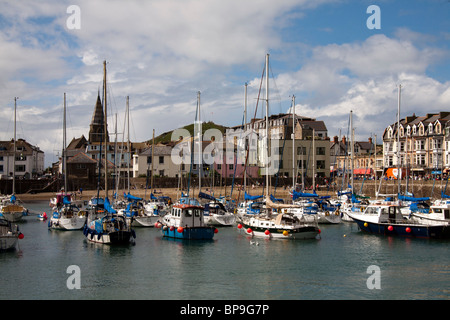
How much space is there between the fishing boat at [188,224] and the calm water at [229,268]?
117 centimetres

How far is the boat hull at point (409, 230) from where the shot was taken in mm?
42500

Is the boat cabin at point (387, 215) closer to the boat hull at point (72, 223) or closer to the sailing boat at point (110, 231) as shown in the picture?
the sailing boat at point (110, 231)

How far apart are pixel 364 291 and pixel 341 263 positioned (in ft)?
22.9

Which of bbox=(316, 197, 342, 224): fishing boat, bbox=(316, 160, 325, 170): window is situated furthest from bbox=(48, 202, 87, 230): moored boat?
bbox=(316, 160, 325, 170): window

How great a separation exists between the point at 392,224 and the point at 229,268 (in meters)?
19.5

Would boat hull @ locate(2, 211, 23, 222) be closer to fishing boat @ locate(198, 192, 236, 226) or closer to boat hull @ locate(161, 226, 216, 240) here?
fishing boat @ locate(198, 192, 236, 226)

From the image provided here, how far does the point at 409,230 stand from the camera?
142 ft

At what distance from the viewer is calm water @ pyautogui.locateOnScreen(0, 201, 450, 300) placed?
26.4m

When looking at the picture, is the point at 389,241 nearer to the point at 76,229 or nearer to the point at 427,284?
the point at 427,284

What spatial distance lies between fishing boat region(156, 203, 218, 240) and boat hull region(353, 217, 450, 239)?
15137mm

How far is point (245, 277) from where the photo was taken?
1166 inches

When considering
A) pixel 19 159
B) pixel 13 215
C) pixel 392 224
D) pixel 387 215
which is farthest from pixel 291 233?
pixel 19 159

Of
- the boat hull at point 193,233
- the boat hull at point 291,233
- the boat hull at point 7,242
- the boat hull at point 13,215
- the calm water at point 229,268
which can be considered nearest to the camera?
the calm water at point 229,268

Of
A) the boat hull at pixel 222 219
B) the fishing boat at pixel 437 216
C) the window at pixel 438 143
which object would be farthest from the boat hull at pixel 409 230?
the window at pixel 438 143
